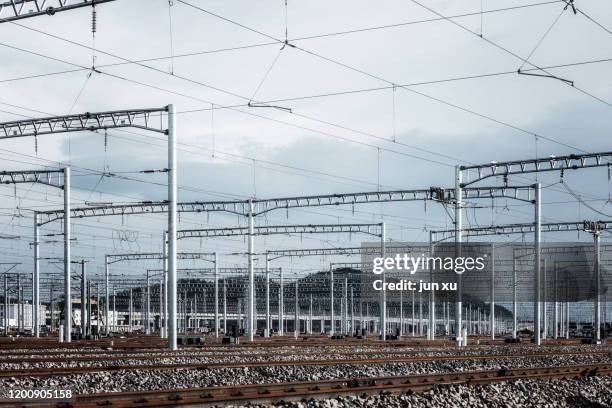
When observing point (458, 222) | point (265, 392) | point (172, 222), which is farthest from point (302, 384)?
point (458, 222)

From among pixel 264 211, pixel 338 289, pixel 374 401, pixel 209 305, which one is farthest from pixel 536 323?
pixel 209 305

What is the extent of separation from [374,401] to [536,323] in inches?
1430

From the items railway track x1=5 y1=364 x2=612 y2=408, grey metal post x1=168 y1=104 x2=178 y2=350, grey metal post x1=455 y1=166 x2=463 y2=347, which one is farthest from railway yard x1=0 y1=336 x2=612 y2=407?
grey metal post x1=455 y1=166 x2=463 y2=347

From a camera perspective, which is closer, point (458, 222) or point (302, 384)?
point (302, 384)

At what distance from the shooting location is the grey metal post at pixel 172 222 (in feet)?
109

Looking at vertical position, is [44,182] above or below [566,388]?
above

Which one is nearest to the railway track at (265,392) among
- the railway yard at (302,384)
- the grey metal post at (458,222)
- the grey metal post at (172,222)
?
the railway yard at (302,384)

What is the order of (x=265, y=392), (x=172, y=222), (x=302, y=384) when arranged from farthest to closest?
1. (x=172, y=222)
2. (x=302, y=384)
3. (x=265, y=392)

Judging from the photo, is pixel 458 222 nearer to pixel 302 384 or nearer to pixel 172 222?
pixel 172 222

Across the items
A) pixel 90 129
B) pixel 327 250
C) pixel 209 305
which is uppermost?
pixel 90 129

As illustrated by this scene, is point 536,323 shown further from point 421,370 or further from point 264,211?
point 421,370

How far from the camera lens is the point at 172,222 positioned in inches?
1318

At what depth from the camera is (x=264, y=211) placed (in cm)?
5188

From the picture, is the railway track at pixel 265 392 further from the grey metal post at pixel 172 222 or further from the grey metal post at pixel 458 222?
the grey metal post at pixel 458 222
